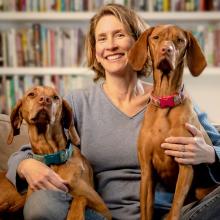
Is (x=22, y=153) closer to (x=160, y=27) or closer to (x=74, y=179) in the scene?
(x=74, y=179)

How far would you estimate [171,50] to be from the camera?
4.47 feet

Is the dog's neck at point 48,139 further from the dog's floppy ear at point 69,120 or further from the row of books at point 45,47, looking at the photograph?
the row of books at point 45,47

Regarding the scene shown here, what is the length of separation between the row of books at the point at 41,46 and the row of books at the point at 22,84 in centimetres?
9

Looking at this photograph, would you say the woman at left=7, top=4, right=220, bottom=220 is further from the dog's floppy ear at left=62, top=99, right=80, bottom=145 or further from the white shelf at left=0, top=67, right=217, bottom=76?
the white shelf at left=0, top=67, right=217, bottom=76

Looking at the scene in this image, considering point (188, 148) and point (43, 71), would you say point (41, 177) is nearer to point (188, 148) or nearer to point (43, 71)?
point (188, 148)

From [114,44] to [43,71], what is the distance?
4.09ft

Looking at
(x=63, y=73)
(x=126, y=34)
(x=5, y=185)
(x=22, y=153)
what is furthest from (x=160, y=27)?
(x=63, y=73)

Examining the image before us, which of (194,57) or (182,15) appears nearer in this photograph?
(194,57)

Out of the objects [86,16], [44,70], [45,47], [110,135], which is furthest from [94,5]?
[110,135]

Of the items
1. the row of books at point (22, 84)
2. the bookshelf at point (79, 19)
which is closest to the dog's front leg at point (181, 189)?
the bookshelf at point (79, 19)

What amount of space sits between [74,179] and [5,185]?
32 centimetres

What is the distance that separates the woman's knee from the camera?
146cm

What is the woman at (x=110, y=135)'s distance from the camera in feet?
5.06

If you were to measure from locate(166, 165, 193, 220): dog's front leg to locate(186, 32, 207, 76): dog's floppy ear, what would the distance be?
0.30m
